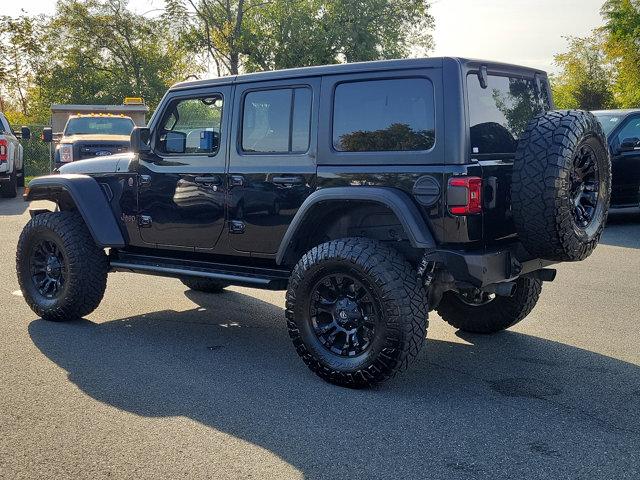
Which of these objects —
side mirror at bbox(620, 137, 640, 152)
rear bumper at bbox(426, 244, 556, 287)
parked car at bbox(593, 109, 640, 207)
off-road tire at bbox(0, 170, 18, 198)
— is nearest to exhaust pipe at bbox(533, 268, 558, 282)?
rear bumper at bbox(426, 244, 556, 287)

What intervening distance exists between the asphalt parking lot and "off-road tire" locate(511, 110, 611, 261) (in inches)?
34.7

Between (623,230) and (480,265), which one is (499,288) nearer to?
(480,265)

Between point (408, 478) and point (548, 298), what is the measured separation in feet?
13.9

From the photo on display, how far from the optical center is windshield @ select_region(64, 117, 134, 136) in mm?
17469

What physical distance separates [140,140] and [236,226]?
1.21m

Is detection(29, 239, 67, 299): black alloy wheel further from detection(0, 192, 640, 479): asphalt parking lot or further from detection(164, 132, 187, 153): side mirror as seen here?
detection(164, 132, 187, 153): side mirror

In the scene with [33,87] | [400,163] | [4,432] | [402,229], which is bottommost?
[4,432]

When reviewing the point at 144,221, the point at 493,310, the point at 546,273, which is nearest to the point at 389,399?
the point at 546,273

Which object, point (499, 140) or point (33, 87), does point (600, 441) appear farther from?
point (33, 87)

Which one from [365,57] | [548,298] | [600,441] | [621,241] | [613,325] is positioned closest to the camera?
[600,441]

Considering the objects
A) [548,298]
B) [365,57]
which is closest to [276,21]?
[365,57]

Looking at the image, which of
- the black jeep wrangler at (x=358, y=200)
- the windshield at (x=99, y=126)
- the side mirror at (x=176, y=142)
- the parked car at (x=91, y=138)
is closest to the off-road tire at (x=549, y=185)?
the black jeep wrangler at (x=358, y=200)

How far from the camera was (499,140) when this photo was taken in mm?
4938

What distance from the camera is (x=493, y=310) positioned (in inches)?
234
